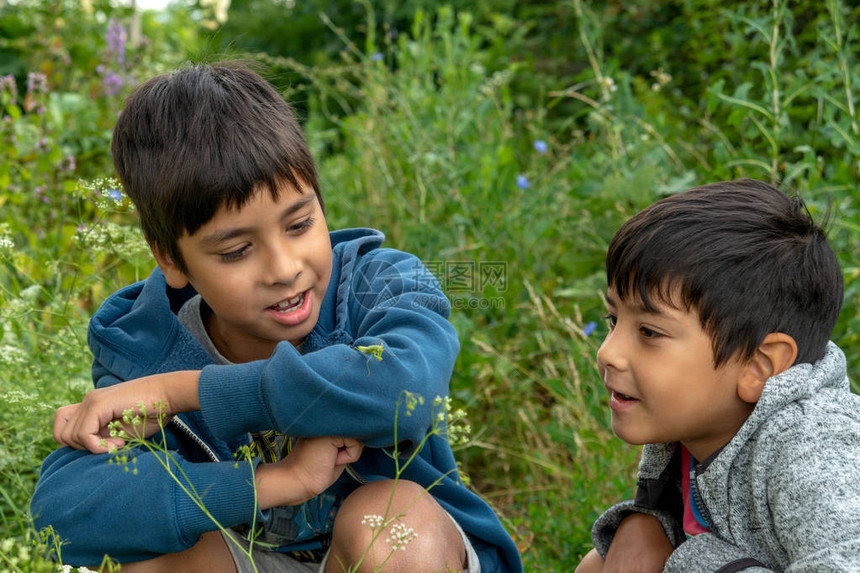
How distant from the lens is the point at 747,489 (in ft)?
5.42

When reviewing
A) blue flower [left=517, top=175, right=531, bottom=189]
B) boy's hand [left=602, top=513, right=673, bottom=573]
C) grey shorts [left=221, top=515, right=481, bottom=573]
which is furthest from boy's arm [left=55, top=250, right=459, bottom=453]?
blue flower [left=517, top=175, right=531, bottom=189]

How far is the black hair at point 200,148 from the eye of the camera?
5.87ft

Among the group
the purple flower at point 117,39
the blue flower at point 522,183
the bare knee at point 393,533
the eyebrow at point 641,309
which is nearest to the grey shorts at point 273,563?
the bare knee at point 393,533

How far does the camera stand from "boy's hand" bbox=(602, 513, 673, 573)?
1.91 metres

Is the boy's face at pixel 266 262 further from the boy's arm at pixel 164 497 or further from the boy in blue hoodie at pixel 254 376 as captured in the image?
the boy's arm at pixel 164 497

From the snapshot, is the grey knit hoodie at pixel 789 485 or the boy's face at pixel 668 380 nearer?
the grey knit hoodie at pixel 789 485

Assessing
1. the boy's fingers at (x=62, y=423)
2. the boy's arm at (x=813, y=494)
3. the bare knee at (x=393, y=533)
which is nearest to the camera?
the boy's arm at (x=813, y=494)

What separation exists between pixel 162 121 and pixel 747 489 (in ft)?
4.45

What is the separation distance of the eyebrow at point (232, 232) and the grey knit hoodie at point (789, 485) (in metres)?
0.95

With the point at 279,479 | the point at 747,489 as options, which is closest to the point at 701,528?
the point at 747,489

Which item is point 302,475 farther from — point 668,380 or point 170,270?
point 668,380

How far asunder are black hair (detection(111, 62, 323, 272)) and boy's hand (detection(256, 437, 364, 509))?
50 centimetres

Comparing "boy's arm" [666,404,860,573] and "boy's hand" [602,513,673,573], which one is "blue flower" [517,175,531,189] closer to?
"boy's hand" [602,513,673,573]

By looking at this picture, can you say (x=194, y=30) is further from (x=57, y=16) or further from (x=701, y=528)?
(x=701, y=528)
